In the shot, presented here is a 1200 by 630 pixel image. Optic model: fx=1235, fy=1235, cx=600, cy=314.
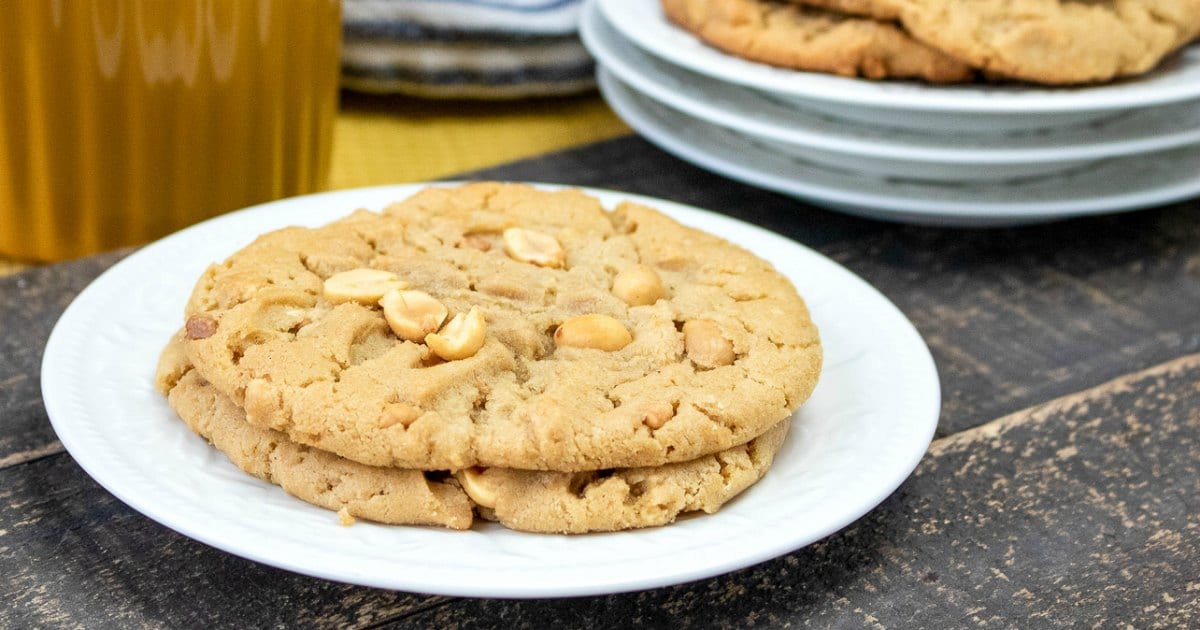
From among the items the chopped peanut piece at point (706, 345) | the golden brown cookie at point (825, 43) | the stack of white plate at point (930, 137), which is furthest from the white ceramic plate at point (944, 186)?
the chopped peanut piece at point (706, 345)

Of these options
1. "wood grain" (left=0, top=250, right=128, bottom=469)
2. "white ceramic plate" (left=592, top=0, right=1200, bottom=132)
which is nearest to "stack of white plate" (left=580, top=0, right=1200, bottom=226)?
"white ceramic plate" (left=592, top=0, right=1200, bottom=132)

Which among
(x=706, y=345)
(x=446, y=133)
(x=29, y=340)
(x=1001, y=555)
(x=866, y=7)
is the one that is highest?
(x=866, y=7)

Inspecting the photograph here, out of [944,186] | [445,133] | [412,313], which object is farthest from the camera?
[445,133]

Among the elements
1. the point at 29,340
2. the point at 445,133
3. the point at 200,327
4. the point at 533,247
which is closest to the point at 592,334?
the point at 533,247

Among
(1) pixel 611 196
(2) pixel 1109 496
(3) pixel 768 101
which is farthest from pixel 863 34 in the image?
(2) pixel 1109 496

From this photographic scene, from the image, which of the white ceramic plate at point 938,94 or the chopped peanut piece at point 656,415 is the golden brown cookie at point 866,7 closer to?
the white ceramic plate at point 938,94

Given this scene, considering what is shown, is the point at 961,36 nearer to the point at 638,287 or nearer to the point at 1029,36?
the point at 1029,36

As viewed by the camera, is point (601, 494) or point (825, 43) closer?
point (601, 494)
